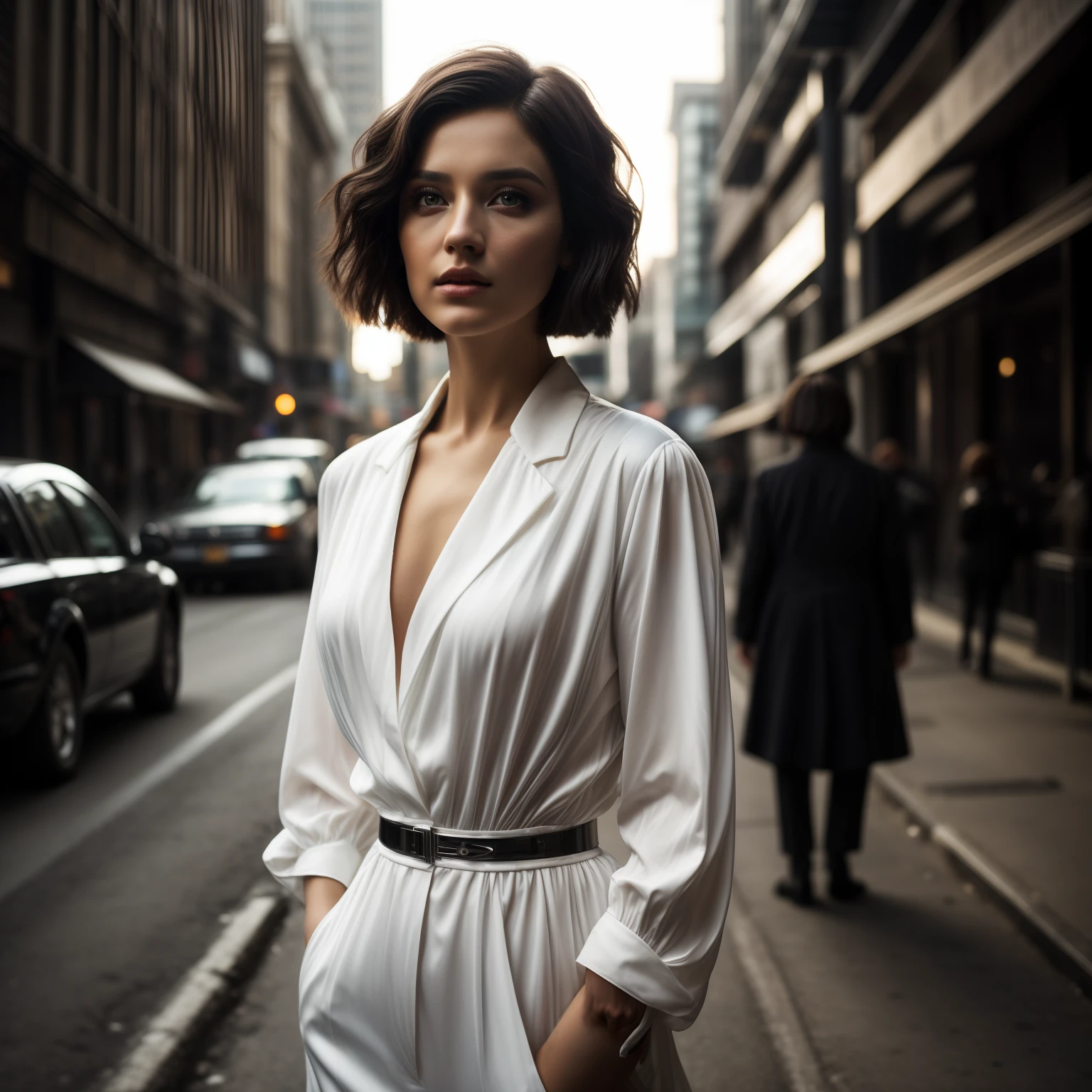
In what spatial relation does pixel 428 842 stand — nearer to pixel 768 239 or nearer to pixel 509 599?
pixel 509 599

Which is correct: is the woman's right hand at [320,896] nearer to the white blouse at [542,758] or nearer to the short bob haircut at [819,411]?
the white blouse at [542,758]

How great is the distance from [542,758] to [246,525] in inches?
634

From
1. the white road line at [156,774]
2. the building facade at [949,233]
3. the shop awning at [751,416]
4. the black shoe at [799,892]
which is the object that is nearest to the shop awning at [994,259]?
the building facade at [949,233]

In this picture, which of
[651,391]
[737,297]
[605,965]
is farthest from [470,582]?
[651,391]

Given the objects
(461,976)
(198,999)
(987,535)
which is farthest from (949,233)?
(461,976)

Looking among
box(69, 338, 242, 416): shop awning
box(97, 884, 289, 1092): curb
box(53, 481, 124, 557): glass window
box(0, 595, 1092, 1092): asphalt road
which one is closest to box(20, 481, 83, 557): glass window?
box(53, 481, 124, 557): glass window

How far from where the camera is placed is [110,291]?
26.3 m

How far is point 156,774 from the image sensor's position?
7.23 m

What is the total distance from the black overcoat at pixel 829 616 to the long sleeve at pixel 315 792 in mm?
3446

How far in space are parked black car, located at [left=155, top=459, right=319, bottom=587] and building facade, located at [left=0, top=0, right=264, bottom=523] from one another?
4761 mm

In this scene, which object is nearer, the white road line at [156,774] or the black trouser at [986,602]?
the white road line at [156,774]

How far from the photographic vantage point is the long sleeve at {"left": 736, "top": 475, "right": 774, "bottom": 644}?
532cm

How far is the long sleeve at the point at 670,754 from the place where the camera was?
59.1 inches

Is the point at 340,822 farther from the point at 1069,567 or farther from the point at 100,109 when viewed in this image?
the point at 100,109
